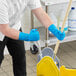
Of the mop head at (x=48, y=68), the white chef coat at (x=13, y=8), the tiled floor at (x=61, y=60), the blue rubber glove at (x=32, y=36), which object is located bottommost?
the tiled floor at (x=61, y=60)

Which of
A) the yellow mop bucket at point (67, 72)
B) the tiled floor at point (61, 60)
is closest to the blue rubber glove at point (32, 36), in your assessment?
the yellow mop bucket at point (67, 72)

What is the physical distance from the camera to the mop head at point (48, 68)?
1.05 metres

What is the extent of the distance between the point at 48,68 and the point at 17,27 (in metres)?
0.62

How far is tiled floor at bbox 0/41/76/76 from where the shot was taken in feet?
7.28

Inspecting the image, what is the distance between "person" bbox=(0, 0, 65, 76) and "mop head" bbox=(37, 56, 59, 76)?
6.6 inches

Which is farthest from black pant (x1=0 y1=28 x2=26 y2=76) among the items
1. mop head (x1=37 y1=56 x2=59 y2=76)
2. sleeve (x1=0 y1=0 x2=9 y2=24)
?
mop head (x1=37 y1=56 x2=59 y2=76)

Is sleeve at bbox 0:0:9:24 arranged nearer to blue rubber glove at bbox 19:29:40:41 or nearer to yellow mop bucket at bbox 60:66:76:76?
blue rubber glove at bbox 19:29:40:41

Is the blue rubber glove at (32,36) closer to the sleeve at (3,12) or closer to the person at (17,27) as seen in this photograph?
the person at (17,27)

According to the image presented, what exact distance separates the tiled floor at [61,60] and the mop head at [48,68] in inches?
43.3

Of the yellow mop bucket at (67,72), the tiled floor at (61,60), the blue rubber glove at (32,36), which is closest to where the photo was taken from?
the yellow mop bucket at (67,72)

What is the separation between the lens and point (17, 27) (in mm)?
1586

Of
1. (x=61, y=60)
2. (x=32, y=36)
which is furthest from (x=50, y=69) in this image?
(x=61, y=60)

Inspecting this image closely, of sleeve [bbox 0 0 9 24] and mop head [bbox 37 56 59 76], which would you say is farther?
sleeve [bbox 0 0 9 24]

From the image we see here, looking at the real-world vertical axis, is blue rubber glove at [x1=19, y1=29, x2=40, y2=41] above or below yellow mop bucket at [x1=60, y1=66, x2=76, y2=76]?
above
